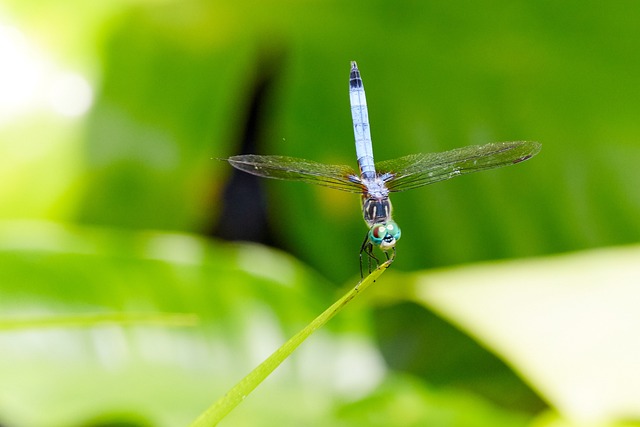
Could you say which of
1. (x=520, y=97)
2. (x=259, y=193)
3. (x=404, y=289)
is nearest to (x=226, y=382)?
(x=404, y=289)

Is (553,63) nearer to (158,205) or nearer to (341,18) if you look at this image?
(341,18)

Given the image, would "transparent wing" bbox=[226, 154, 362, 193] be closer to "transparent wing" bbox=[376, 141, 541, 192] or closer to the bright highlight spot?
"transparent wing" bbox=[376, 141, 541, 192]

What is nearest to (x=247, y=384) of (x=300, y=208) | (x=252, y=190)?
(x=300, y=208)

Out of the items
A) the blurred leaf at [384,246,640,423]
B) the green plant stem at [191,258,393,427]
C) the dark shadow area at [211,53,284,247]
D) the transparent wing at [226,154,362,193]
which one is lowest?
the green plant stem at [191,258,393,427]

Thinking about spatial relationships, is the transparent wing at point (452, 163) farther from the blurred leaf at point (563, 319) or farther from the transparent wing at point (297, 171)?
the blurred leaf at point (563, 319)

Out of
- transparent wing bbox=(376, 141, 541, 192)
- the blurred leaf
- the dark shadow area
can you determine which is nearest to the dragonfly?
transparent wing bbox=(376, 141, 541, 192)

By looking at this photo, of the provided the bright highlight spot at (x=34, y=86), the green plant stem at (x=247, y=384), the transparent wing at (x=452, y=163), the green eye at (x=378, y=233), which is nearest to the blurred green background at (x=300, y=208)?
the bright highlight spot at (x=34, y=86)

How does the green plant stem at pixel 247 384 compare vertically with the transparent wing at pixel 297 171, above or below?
below
